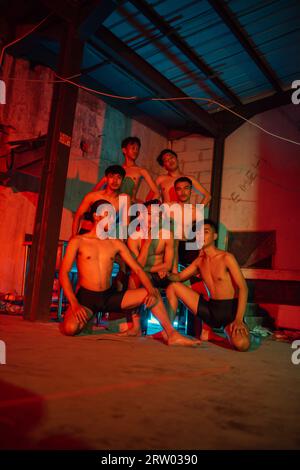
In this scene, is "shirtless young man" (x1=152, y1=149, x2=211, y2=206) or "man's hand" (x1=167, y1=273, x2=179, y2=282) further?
"shirtless young man" (x1=152, y1=149, x2=211, y2=206)

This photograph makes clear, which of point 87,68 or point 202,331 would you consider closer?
point 202,331

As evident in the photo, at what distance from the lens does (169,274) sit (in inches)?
170

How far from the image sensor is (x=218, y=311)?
3998mm

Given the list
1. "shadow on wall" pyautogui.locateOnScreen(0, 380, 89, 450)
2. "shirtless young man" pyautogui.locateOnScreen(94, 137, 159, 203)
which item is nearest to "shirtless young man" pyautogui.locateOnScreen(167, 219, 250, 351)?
"shirtless young man" pyautogui.locateOnScreen(94, 137, 159, 203)

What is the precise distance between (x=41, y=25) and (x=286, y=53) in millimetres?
4579

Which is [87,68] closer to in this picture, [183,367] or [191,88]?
[191,88]

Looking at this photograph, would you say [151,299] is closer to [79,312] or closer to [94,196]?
[79,312]

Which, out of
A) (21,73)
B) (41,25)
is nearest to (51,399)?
(41,25)

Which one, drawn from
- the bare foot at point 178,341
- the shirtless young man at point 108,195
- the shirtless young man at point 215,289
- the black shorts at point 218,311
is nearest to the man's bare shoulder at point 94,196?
the shirtless young man at point 108,195

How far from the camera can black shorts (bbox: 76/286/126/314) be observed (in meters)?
3.89

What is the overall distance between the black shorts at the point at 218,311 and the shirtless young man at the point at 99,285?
46cm

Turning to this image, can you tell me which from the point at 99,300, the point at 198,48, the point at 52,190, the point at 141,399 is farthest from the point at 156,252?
the point at 198,48

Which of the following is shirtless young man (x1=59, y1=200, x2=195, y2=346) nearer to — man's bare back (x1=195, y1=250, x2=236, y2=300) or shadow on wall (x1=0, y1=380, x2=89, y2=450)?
man's bare back (x1=195, y1=250, x2=236, y2=300)

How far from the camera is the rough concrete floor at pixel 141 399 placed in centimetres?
134
